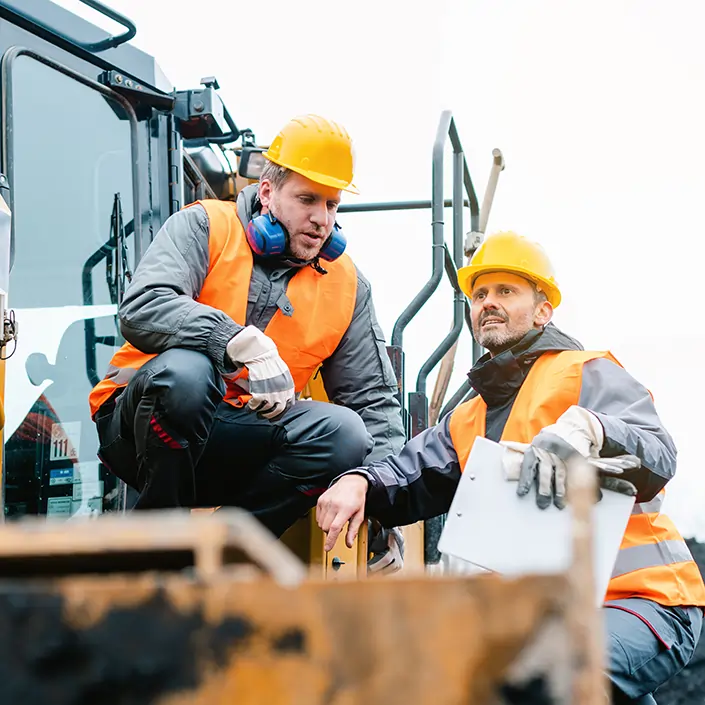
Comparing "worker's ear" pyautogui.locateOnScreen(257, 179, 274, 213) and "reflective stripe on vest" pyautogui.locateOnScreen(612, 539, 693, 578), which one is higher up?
"worker's ear" pyautogui.locateOnScreen(257, 179, 274, 213)

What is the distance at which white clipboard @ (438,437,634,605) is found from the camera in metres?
2.00

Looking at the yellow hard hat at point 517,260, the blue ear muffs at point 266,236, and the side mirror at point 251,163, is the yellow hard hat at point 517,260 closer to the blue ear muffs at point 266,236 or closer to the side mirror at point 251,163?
the blue ear muffs at point 266,236

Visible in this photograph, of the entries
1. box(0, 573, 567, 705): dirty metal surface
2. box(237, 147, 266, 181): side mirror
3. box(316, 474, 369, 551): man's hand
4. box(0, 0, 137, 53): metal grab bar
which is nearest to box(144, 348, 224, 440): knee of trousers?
box(316, 474, 369, 551): man's hand

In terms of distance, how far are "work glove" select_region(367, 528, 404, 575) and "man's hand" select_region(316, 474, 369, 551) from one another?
1.63 feet

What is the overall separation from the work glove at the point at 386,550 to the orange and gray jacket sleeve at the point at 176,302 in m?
0.80

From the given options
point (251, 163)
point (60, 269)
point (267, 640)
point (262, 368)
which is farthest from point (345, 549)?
point (267, 640)

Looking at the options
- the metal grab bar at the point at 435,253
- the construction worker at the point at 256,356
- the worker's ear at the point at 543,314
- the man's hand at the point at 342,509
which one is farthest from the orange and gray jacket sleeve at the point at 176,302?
the worker's ear at the point at 543,314

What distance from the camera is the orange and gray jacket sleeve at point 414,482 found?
2584 millimetres

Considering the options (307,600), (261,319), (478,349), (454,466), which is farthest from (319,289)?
(307,600)

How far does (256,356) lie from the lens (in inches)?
99.3

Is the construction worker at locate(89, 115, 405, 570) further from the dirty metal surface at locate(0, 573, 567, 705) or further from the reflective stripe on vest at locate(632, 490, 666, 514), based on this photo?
the dirty metal surface at locate(0, 573, 567, 705)

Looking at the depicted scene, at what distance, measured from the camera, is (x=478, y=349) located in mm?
4047

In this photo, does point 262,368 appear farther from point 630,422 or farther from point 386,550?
point 630,422

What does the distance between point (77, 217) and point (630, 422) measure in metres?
1.84
